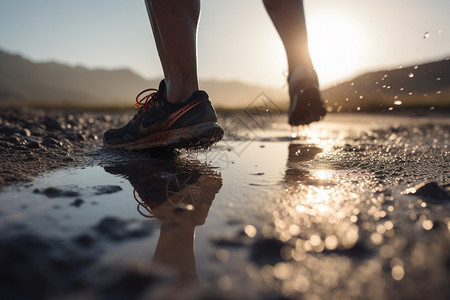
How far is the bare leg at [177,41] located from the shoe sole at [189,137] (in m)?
0.21

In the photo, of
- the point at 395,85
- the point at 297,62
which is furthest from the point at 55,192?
the point at 395,85

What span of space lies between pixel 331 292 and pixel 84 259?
1.39 ft

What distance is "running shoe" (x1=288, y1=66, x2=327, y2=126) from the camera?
7.70ft

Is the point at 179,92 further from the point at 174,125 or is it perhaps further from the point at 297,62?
the point at 297,62

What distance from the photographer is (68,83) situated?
171 meters

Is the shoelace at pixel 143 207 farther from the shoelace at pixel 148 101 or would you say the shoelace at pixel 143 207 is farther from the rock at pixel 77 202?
the shoelace at pixel 148 101

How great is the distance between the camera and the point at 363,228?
0.72 metres

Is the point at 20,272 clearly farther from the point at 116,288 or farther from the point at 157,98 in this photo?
the point at 157,98

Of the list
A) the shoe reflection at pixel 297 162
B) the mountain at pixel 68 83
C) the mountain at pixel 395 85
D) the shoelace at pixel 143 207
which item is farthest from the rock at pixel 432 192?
the mountain at pixel 68 83

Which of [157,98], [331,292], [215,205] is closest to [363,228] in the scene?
[331,292]

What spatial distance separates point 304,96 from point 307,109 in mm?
114

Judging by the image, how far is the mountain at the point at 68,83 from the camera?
145 metres

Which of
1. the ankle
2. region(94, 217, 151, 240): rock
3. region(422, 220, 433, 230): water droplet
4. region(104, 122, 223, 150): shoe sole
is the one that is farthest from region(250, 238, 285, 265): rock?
the ankle

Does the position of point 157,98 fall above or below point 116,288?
above
